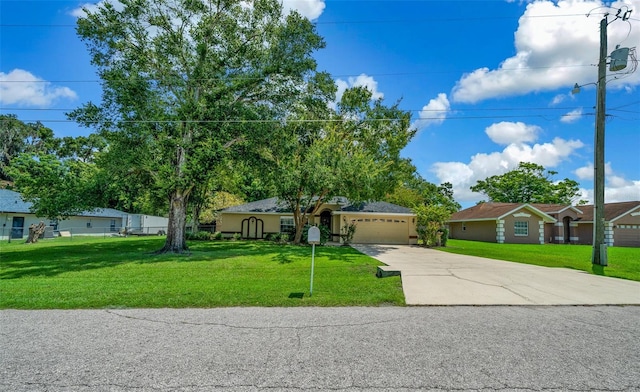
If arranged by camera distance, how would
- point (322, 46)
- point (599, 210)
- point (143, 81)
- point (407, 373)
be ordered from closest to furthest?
point (407, 373)
point (599, 210)
point (143, 81)
point (322, 46)

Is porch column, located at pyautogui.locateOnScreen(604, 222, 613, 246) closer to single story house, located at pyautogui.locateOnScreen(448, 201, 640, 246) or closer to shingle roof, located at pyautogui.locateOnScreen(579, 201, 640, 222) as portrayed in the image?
single story house, located at pyautogui.locateOnScreen(448, 201, 640, 246)

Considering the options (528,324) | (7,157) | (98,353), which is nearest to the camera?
(98,353)

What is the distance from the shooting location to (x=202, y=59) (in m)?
15.3

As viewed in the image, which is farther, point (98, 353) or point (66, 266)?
point (66, 266)

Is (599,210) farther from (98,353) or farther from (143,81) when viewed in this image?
(143,81)

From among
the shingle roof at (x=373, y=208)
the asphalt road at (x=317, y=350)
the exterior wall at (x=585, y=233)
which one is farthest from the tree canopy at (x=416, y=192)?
the asphalt road at (x=317, y=350)

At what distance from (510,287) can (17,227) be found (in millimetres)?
36041

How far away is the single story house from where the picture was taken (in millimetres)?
27969

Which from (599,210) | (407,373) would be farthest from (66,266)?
(599,210)

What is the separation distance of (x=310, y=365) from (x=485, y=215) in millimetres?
31862

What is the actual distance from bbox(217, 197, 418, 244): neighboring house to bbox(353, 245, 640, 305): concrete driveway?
41.6 ft

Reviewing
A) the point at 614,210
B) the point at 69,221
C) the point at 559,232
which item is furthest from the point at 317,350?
the point at 69,221

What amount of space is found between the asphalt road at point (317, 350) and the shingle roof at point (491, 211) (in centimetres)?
2589

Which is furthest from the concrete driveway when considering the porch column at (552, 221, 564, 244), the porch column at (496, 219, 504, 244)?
the porch column at (552, 221, 564, 244)
